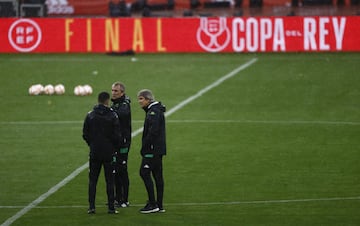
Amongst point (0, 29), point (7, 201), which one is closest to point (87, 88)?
point (0, 29)

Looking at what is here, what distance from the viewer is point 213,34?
49219 millimetres

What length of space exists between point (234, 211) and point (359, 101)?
17.0 meters

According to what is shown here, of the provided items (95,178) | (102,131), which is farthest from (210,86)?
(102,131)

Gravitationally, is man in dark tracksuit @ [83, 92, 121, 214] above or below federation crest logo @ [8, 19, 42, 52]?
above

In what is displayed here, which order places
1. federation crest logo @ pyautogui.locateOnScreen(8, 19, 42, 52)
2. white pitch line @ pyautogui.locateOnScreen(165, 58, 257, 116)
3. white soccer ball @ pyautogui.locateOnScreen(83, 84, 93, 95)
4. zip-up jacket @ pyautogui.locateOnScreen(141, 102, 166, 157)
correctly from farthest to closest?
federation crest logo @ pyautogui.locateOnScreen(8, 19, 42, 52) < white soccer ball @ pyautogui.locateOnScreen(83, 84, 93, 95) < white pitch line @ pyautogui.locateOnScreen(165, 58, 257, 116) < zip-up jacket @ pyautogui.locateOnScreen(141, 102, 166, 157)

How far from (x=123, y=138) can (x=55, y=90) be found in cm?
1904

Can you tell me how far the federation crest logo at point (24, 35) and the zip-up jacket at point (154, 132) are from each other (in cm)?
3170

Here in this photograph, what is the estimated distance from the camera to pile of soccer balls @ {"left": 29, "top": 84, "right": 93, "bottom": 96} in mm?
37812

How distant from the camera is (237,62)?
46.7 metres

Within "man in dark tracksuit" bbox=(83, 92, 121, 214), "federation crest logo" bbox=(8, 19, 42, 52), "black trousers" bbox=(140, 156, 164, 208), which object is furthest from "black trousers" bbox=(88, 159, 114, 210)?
"federation crest logo" bbox=(8, 19, 42, 52)

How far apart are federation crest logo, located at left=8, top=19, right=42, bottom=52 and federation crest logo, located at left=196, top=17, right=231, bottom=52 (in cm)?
708

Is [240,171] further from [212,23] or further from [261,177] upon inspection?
[212,23]

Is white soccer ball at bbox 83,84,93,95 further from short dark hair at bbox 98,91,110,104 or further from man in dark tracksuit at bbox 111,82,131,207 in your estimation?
short dark hair at bbox 98,91,110,104

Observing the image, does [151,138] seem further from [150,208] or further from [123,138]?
[150,208]
